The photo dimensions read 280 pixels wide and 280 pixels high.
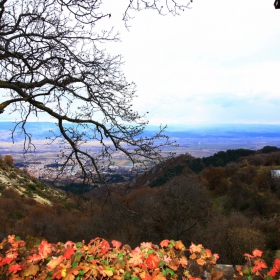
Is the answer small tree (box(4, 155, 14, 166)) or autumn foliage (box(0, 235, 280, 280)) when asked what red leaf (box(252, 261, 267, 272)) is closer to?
autumn foliage (box(0, 235, 280, 280))

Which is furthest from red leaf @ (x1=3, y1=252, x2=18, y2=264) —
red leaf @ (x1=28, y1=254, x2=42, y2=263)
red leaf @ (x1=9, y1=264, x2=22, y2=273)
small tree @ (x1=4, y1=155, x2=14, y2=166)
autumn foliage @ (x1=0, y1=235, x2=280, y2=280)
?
small tree @ (x1=4, y1=155, x2=14, y2=166)

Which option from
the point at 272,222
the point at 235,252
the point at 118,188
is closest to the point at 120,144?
the point at 118,188

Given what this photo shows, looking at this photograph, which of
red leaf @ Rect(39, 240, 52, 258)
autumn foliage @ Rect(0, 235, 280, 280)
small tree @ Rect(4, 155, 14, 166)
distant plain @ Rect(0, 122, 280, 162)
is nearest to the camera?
autumn foliage @ Rect(0, 235, 280, 280)

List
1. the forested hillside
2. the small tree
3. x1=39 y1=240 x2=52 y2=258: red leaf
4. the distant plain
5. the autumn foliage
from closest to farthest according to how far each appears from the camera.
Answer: the autumn foliage, x1=39 y1=240 x2=52 y2=258: red leaf, the distant plain, the forested hillside, the small tree

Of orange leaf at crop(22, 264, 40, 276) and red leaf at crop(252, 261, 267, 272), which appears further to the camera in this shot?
red leaf at crop(252, 261, 267, 272)

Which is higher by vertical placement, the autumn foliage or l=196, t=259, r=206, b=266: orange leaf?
the autumn foliage

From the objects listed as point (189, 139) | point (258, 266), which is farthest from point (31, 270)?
point (189, 139)

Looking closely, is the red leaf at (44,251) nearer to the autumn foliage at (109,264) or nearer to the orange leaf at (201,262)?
the autumn foliage at (109,264)

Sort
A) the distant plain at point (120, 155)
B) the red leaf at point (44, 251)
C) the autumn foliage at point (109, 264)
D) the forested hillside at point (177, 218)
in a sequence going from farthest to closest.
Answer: the forested hillside at point (177, 218) → the distant plain at point (120, 155) → the red leaf at point (44, 251) → the autumn foliage at point (109, 264)

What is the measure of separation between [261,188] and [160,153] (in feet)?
89.8

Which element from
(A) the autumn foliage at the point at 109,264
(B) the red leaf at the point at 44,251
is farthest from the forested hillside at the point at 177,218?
(B) the red leaf at the point at 44,251

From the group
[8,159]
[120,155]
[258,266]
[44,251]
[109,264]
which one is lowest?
[8,159]

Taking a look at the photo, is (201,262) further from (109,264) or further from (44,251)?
(44,251)

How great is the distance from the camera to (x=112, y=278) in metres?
2.12
